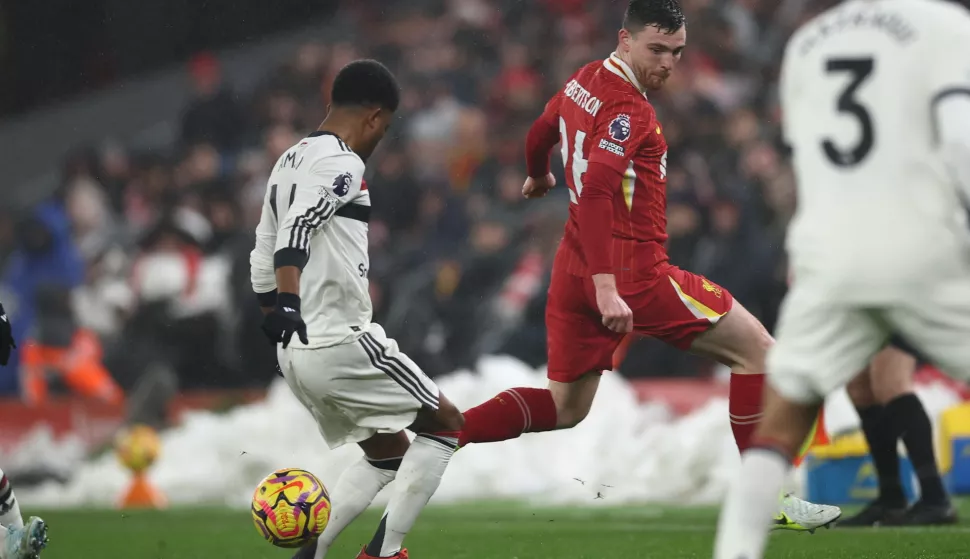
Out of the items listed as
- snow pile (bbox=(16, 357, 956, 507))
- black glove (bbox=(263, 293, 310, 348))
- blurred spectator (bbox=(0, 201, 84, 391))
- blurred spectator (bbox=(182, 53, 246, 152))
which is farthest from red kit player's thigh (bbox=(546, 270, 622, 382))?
blurred spectator (bbox=(182, 53, 246, 152))

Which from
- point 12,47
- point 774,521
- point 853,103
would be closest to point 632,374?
point 774,521

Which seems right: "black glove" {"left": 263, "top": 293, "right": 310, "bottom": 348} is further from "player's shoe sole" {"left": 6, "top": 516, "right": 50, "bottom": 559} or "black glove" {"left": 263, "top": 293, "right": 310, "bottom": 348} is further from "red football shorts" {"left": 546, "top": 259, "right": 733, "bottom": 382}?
"red football shorts" {"left": 546, "top": 259, "right": 733, "bottom": 382}

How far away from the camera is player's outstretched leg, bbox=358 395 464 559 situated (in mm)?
5246

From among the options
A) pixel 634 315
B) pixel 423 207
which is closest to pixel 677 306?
pixel 634 315

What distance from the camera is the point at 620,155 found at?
577cm

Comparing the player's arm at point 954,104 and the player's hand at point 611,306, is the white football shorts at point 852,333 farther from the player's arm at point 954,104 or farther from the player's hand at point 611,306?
the player's hand at point 611,306

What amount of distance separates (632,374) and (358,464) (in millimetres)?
6233

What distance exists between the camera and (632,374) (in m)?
11.5

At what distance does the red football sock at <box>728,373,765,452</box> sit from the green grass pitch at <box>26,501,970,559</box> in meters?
0.55

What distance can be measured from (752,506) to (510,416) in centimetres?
229

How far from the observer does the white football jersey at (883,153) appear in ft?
12.2

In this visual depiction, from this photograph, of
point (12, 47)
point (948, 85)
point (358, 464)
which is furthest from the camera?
point (12, 47)

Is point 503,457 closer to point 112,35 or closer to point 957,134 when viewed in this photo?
point 957,134

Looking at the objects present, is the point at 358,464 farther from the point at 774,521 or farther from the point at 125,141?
the point at 125,141
